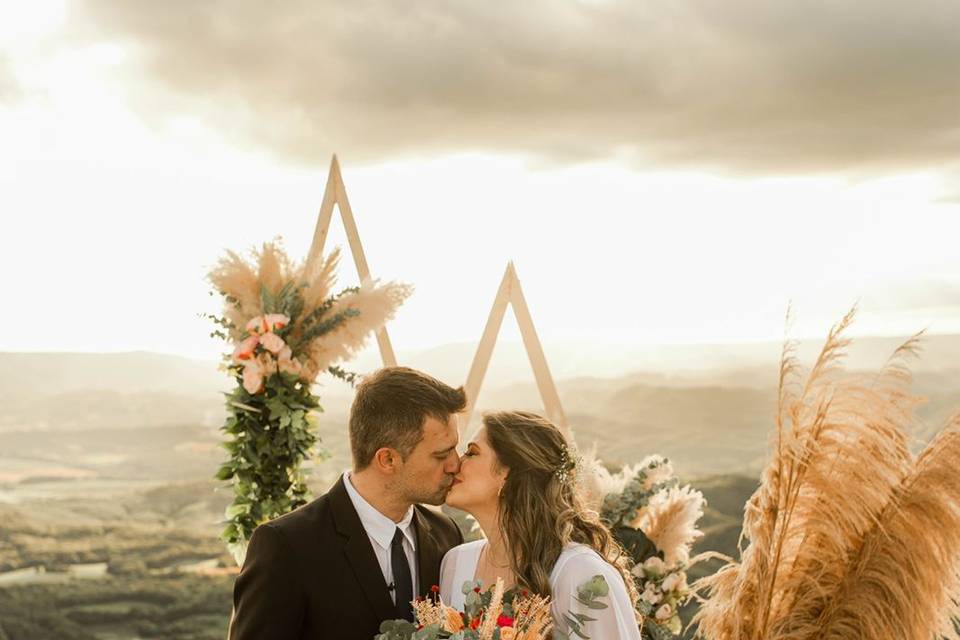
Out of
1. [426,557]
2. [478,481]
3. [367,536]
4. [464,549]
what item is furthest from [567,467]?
[367,536]

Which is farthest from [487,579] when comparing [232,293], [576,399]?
[576,399]

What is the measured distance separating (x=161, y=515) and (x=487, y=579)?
21.3 ft

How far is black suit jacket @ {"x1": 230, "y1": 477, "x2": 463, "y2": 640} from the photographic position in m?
2.65

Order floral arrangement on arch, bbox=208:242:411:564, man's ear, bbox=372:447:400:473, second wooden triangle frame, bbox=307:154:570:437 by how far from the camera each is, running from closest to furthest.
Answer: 1. man's ear, bbox=372:447:400:473
2. floral arrangement on arch, bbox=208:242:411:564
3. second wooden triangle frame, bbox=307:154:570:437

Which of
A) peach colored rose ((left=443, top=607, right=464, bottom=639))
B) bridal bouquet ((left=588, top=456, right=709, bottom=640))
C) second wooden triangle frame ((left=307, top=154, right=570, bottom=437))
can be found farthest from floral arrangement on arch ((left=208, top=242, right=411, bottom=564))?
peach colored rose ((left=443, top=607, right=464, bottom=639))

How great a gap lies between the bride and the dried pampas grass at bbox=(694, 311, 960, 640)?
911 mm

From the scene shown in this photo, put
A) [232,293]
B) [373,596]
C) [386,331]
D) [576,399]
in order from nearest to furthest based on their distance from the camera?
1. [373,596]
2. [232,293]
3. [386,331]
4. [576,399]

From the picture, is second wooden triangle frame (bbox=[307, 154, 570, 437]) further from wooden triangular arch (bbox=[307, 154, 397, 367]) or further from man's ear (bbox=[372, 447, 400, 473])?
man's ear (bbox=[372, 447, 400, 473])

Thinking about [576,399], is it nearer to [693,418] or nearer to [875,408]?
[693,418]

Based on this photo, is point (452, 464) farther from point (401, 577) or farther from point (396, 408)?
point (401, 577)

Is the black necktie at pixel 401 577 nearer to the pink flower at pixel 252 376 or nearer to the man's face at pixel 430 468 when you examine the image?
the man's face at pixel 430 468

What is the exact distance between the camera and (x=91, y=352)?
8.27 meters

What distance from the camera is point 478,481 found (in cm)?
288

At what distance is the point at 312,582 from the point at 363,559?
16 cm
